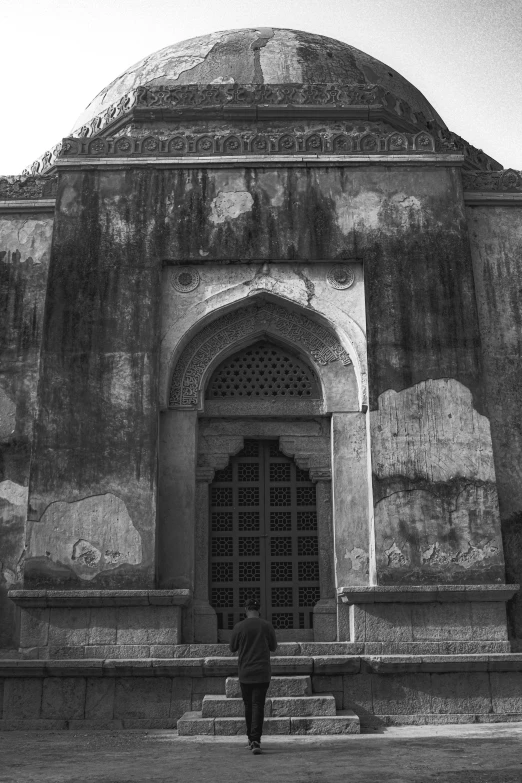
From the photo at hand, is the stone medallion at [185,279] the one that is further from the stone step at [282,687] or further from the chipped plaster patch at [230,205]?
the stone step at [282,687]

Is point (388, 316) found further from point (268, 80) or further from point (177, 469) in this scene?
point (268, 80)

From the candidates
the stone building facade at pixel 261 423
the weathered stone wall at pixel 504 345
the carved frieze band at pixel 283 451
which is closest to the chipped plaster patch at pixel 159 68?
the stone building facade at pixel 261 423

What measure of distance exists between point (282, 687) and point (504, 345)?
487 cm

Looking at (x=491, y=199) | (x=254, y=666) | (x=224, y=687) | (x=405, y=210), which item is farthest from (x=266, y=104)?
(x=254, y=666)

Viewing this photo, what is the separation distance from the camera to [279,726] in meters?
8.22

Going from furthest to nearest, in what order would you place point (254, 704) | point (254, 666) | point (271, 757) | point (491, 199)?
1. point (491, 199)
2. point (254, 666)
3. point (254, 704)
4. point (271, 757)

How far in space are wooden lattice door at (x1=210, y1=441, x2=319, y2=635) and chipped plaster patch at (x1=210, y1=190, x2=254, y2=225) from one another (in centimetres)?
278

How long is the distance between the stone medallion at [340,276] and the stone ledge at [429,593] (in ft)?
11.7

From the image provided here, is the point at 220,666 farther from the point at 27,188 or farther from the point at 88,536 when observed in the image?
the point at 27,188

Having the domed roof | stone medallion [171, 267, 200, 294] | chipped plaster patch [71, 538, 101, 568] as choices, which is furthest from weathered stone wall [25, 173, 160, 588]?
the domed roof

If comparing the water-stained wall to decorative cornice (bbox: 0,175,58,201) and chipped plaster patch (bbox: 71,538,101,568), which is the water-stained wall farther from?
decorative cornice (bbox: 0,175,58,201)

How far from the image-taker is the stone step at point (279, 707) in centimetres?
845

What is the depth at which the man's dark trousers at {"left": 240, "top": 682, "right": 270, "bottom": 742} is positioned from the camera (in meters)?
7.45

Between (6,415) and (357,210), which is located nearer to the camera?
(6,415)
